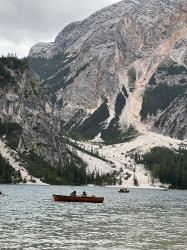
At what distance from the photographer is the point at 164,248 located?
38.2 m

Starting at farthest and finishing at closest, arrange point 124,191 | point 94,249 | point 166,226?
point 124,191
point 166,226
point 94,249

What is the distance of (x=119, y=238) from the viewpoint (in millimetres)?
43000

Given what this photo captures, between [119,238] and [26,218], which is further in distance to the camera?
[26,218]

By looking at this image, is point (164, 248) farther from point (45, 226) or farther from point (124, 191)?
point (124, 191)

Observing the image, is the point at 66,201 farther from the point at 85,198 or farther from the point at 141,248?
the point at 141,248

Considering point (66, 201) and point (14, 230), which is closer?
point (14, 230)

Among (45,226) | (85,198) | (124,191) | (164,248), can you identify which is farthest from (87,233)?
(124,191)

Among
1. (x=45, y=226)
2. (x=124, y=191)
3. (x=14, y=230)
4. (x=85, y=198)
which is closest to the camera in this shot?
(x=14, y=230)

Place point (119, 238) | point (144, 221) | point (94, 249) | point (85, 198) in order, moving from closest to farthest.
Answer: point (94, 249), point (119, 238), point (144, 221), point (85, 198)

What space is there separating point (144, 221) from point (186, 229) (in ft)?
30.2

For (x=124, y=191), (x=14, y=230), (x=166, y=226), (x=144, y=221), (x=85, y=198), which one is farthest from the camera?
(x=124, y=191)

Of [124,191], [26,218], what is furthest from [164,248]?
[124,191]

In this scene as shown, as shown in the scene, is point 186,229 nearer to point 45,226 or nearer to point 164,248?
point 164,248

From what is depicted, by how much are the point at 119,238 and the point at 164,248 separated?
6.58 m
